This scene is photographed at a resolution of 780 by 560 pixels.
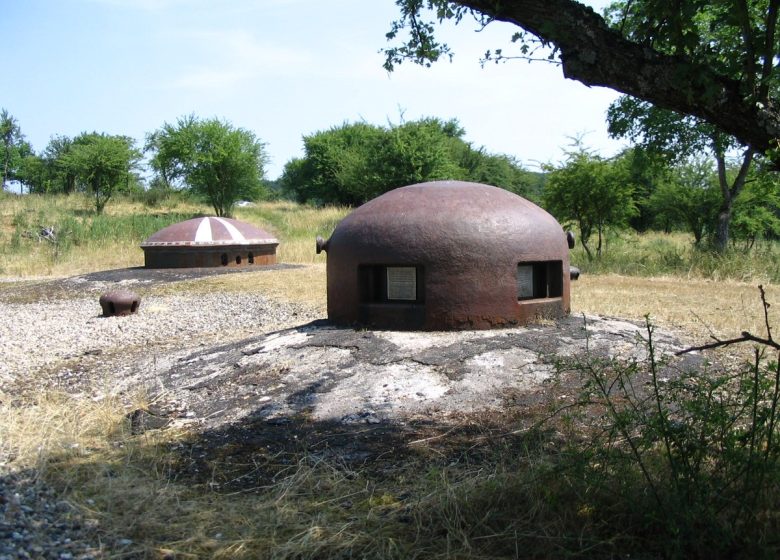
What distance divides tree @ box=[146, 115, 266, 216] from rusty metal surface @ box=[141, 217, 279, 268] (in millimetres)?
15410

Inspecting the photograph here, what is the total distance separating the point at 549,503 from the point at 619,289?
1017 centimetres

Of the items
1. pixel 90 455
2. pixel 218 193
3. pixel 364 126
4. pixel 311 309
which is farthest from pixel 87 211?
pixel 90 455

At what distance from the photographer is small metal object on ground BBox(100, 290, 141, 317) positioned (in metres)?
11.7

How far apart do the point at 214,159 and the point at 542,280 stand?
28613mm

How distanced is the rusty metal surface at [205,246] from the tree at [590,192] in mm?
8264

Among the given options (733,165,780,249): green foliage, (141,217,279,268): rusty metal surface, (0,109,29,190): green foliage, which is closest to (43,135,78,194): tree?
(0,109,29,190): green foliage

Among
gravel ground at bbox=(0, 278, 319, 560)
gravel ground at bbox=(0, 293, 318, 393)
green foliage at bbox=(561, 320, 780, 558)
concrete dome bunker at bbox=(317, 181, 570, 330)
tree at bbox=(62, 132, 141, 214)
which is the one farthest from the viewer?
tree at bbox=(62, 132, 141, 214)

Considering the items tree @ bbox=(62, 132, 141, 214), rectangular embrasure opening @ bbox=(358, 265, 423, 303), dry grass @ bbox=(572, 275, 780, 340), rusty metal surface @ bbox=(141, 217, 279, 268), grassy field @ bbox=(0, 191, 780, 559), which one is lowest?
grassy field @ bbox=(0, 191, 780, 559)

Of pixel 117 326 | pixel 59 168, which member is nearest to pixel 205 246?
pixel 117 326

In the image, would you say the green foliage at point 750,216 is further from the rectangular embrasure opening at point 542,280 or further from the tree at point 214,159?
the tree at point 214,159

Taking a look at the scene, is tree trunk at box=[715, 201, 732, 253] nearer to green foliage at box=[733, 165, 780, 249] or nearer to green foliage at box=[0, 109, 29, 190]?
green foliage at box=[733, 165, 780, 249]

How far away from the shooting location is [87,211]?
34.0 metres

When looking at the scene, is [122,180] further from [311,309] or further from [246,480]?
[246,480]

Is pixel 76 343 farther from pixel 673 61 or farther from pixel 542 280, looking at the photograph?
pixel 673 61
